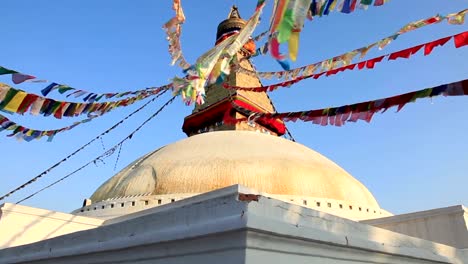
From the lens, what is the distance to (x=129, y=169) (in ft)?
33.8

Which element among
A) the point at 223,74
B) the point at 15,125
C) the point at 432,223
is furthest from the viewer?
the point at 432,223

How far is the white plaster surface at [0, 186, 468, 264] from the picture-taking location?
2723mm

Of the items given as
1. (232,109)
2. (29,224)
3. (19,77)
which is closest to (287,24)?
(19,77)

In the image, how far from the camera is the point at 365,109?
457 centimetres

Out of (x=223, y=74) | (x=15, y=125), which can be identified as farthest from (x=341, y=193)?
(x=15, y=125)

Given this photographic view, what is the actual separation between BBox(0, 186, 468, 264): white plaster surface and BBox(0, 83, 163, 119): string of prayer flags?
2004mm

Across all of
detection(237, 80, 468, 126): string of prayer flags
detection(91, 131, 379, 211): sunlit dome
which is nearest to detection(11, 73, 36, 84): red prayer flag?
detection(237, 80, 468, 126): string of prayer flags

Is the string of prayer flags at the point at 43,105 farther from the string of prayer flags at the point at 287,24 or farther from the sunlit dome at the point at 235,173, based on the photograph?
the string of prayer flags at the point at 287,24

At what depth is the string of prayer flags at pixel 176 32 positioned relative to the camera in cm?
617

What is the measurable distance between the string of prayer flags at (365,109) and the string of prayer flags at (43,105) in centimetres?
274

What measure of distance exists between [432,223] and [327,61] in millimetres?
3196

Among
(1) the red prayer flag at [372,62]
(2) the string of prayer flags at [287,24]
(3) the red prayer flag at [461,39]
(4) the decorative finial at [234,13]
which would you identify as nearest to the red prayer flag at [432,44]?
(3) the red prayer flag at [461,39]

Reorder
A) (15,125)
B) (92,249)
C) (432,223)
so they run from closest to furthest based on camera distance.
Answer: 1. (92,249)
2. (15,125)
3. (432,223)

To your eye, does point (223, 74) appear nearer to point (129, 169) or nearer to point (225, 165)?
point (225, 165)
